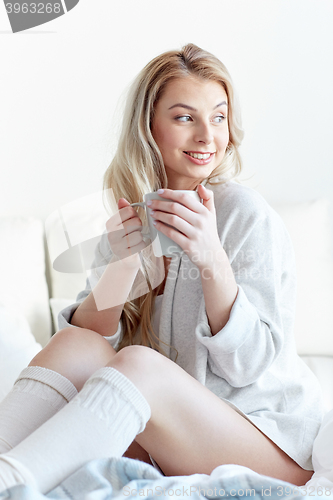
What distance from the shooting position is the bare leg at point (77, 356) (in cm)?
86

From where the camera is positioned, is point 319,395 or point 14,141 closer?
point 319,395

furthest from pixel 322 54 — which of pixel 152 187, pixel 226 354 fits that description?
pixel 226 354

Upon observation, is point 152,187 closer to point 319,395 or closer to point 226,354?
point 226,354

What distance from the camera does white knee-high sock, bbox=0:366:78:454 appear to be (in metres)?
0.74

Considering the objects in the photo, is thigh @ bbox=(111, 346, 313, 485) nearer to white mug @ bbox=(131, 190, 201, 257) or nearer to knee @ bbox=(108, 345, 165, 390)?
knee @ bbox=(108, 345, 165, 390)

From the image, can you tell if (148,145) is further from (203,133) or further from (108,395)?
(108,395)

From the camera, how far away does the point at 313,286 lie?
59.3 inches

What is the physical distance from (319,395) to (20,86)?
1458mm

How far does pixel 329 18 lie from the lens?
1.70 m

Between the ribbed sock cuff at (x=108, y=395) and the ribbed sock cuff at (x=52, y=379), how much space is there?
0.13 meters

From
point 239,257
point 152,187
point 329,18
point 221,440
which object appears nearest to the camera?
point 221,440

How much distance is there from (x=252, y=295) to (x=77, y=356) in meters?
0.35

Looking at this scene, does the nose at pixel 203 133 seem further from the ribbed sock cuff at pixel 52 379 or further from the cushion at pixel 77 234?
the ribbed sock cuff at pixel 52 379

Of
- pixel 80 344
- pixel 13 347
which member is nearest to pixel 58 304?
pixel 13 347
